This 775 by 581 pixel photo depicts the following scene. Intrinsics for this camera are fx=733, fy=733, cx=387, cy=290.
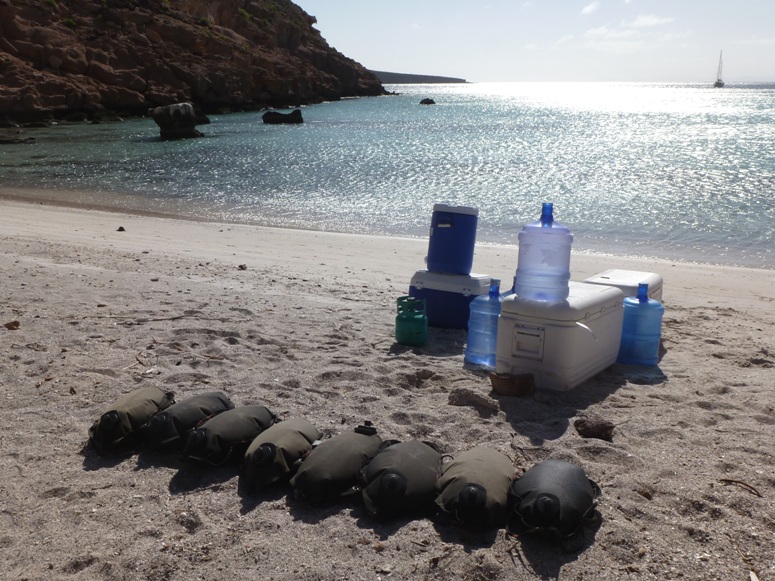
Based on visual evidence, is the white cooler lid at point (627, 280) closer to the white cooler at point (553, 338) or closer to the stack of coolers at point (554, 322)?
the stack of coolers at point (554, 322)

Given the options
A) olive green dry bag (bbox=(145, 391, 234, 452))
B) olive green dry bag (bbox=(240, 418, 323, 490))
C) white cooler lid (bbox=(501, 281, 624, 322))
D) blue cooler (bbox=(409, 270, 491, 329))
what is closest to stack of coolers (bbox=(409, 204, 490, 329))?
blue cooler (bbox=(409, 270, 491, 329))

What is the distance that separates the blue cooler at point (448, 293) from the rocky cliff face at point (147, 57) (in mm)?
48605

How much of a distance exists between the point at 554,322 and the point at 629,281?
1809 millimetres

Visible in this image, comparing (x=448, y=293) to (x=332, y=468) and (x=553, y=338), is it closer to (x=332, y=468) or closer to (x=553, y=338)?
(x=553, y=338)

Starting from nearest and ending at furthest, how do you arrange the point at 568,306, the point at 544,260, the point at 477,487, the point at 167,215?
the point at 477,487 → the point at 568,306 → the point at 544,260 → the point at 167,215

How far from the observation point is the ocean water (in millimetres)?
17312

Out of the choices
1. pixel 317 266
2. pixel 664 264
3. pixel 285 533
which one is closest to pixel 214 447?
pixel 285 533

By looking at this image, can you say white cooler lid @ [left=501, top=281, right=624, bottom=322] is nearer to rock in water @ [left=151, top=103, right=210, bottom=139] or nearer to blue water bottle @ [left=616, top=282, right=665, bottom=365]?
blue water bottle @ [left=616, top=282, right=665, bottom=365]

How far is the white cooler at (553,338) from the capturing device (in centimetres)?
525

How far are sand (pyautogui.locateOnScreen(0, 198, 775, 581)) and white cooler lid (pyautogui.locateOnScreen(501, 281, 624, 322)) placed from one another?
583 millimetres

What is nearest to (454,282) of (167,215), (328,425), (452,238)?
(452,238)

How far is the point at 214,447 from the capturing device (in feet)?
13.5

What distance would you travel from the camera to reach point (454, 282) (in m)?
7.04

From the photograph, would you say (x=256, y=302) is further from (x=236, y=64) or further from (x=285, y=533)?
(x=236, y=64)
